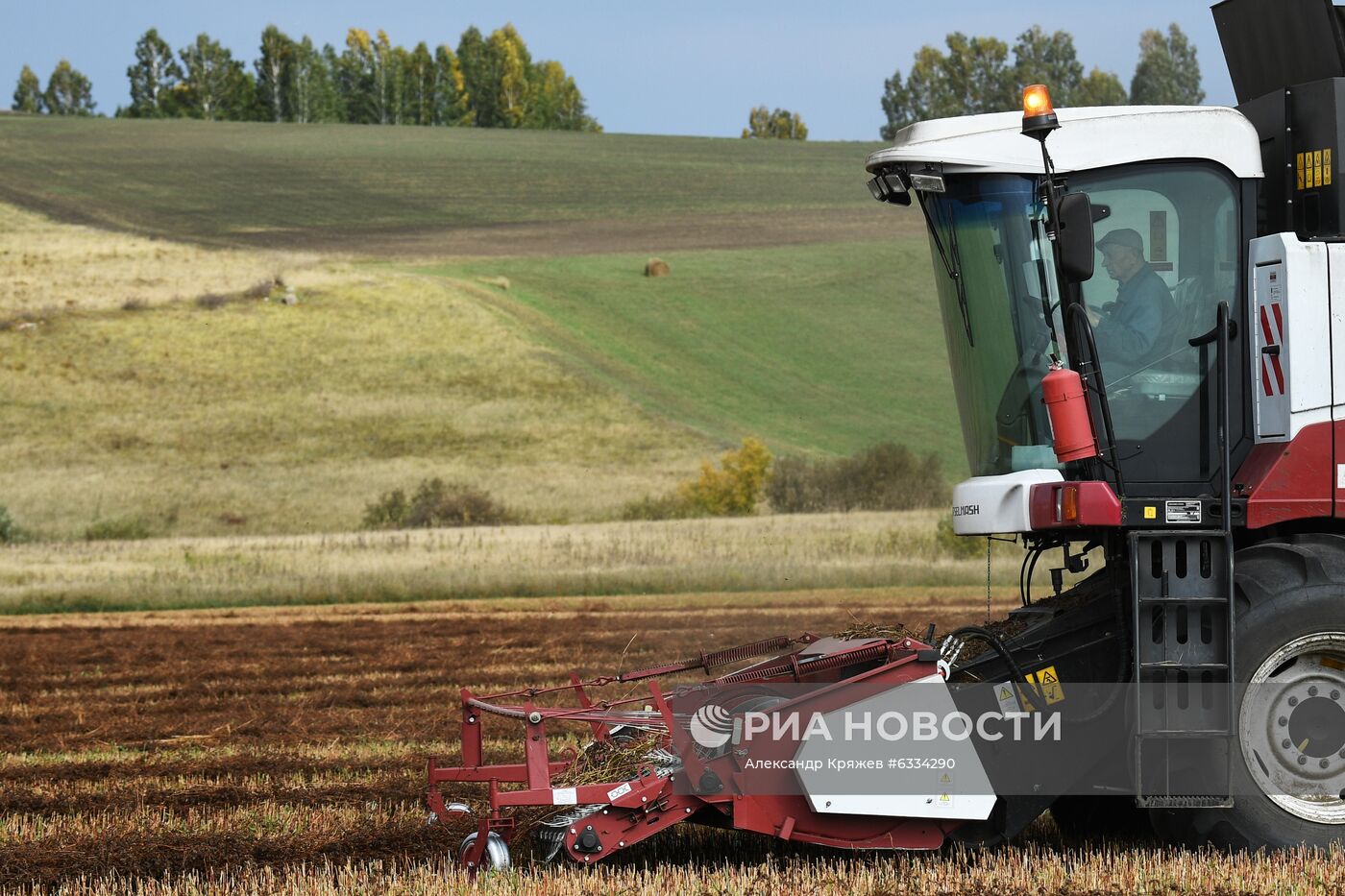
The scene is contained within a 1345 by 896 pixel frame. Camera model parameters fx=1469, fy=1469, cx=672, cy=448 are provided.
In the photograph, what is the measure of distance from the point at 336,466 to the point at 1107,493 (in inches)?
1406

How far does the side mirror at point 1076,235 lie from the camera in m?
6.08

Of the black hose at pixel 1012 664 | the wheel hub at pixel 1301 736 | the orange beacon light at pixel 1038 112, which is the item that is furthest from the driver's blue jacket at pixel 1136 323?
the wheel hub at pixel 1301 736

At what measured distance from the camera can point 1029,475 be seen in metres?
6.71

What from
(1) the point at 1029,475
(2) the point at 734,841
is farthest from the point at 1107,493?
(2) the point at 734,841

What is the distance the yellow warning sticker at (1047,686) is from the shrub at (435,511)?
94.0ft

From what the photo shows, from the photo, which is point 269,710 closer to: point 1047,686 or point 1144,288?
point 1047,686

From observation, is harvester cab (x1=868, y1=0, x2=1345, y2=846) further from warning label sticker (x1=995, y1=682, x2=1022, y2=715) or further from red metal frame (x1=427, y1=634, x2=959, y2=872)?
red metal frame (x1=427, y1=634, x2=959, y2=872)

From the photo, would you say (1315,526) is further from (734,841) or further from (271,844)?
(271,844)

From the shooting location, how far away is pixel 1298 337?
646 centimetres

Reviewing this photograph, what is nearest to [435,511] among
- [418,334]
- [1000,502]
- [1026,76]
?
[418,334]

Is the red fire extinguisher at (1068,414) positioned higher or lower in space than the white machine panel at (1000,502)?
higher

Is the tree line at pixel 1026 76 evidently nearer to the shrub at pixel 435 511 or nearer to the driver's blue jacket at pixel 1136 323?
the shrub at pixel 435 511

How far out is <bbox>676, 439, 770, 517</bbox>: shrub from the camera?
35688mm

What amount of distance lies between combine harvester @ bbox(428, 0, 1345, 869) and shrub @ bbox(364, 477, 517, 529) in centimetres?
2852
